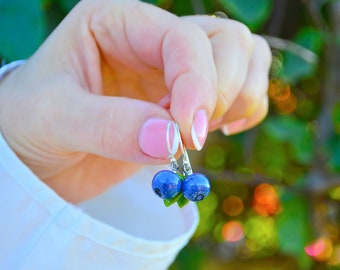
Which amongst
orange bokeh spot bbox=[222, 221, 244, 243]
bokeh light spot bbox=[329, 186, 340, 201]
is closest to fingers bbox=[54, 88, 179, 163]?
bokeh light spot bbox=[329, 186, 340, 201]

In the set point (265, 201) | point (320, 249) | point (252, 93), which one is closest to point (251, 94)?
point (252, 93)

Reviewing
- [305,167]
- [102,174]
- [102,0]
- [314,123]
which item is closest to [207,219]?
[305,167]

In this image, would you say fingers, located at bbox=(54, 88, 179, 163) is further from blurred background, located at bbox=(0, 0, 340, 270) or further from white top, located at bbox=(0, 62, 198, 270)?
blurred background, located at bbox=(0, 0, 340, 270)

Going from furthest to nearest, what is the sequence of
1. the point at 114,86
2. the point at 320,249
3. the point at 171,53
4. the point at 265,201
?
the point at 265,201, the point at 320,249, the point at 114,86, the point at 171,53

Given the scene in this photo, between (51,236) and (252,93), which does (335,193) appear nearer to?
(252,93)

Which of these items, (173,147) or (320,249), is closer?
(173,147)

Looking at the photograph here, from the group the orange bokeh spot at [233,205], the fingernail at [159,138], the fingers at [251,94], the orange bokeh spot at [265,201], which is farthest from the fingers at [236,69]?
the orange bokeh spot at [233,205]
